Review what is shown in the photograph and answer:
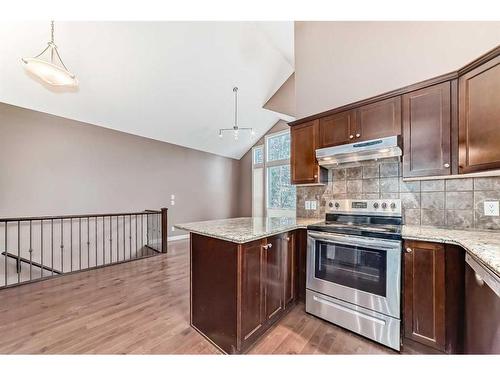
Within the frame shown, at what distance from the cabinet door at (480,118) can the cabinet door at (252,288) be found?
5.57 feet

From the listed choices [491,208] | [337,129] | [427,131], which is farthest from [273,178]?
[491,208]

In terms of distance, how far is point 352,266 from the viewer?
1.96 metres

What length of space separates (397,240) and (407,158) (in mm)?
822

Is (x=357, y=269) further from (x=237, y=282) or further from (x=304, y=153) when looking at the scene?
(x=304, y=153)

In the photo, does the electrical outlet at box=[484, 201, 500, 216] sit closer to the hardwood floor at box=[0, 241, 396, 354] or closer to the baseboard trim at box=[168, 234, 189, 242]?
the hardwood floor at box=[0, 241, 396, 354]

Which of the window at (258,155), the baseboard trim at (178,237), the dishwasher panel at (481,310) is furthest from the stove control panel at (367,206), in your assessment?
the window at (258,155)

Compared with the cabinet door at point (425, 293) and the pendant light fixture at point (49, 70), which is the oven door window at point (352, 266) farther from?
the pendant light fixture at point (49, 70)

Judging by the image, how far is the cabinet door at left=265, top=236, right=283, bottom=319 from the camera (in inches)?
75.1

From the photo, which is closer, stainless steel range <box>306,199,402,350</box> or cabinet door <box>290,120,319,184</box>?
stainless steel range <box>306,199,402,350</box>

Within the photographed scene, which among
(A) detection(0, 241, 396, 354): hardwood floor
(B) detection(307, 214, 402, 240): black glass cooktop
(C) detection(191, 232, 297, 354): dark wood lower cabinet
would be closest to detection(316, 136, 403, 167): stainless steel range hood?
(B) detection(307, 214, 402, 240): black glass cooktop

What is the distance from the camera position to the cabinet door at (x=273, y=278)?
75.1 inches

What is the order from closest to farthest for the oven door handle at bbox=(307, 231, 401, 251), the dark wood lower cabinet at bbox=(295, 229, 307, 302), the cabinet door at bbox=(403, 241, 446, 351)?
the cabinet door at bbox=(403, 241, 446, 351) → the oven door handle at bbox=(307, 231, 401, 251) → the dark wood lower cabinet at bbox=(295, 229, 307, 302)

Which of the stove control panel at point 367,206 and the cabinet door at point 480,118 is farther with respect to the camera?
the stove control panel at point 367,206
